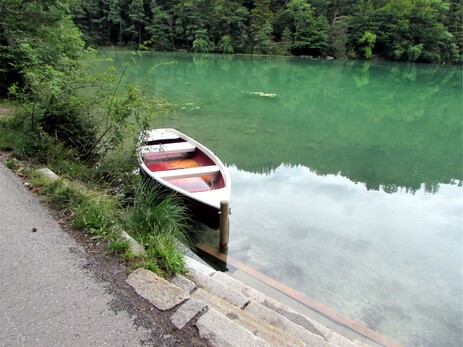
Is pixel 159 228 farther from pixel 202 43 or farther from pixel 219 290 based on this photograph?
pixel 202 43

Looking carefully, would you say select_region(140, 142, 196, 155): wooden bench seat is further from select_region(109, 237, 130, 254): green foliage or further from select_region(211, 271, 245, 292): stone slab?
select_region(109, 237, 130, 254): green foliage

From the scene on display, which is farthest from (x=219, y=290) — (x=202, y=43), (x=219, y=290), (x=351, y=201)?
(x=202, y=43)

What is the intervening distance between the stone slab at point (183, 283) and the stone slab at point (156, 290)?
0.78 ft

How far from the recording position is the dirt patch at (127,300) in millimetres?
2119

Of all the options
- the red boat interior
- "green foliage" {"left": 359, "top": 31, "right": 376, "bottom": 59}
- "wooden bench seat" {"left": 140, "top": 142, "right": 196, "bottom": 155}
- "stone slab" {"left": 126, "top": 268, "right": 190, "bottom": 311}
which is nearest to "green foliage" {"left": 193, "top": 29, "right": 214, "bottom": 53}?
"green foliage" {"left": 359, "top": 31, "right": 376, "bottom": 59}

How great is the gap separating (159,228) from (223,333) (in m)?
1.97

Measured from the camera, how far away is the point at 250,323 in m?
2.52

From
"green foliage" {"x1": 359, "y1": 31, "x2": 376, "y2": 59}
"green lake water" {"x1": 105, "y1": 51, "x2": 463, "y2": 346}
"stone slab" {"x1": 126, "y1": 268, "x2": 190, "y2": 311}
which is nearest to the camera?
"stone slab" {"x1": 126, "y1": 268, "x2": 190, "y2": 311}

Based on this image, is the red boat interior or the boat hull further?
the red boat interior

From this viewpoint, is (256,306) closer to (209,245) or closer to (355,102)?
(209,245)

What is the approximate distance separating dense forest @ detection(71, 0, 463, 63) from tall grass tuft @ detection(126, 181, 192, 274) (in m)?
42.6

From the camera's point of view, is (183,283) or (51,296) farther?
(183,283)

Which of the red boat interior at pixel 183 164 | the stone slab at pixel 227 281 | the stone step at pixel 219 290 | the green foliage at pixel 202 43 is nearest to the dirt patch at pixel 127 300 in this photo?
the stone step at pixel 219 290

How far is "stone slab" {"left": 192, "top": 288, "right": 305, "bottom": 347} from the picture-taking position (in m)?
2.41
